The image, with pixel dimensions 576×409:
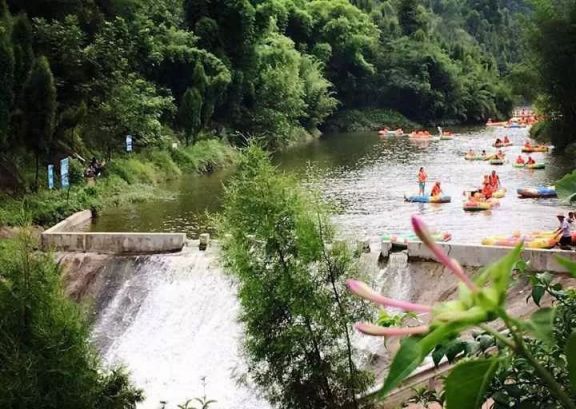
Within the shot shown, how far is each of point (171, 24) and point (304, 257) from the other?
87.7 feet

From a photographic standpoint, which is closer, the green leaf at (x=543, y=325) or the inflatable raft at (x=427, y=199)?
the green leaf at (x=543, y=325)

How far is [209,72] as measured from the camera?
32.8 meters

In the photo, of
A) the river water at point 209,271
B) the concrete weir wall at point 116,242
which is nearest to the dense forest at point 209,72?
the river water at point 209,271

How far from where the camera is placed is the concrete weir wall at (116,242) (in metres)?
15.7

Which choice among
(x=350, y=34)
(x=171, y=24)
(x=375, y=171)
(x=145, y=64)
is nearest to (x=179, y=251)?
(x=375, y=171)

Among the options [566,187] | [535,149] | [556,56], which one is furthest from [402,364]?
[535,149]

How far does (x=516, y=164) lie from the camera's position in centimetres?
2769

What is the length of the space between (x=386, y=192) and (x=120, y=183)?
8.68 m

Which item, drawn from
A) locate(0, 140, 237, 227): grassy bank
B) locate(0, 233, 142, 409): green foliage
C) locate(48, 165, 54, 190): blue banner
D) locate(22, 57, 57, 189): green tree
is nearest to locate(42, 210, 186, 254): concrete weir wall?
locate(0, 140, 237, 227): grassy bank

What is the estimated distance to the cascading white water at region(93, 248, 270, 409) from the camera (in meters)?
11.7

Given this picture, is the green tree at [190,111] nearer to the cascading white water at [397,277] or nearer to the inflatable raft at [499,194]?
the inflatable raft at [499,194]

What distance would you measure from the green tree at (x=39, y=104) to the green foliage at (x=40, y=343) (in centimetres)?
1186

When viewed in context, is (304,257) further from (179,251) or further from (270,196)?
(179,251)

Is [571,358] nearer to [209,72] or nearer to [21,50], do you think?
[21,50]
